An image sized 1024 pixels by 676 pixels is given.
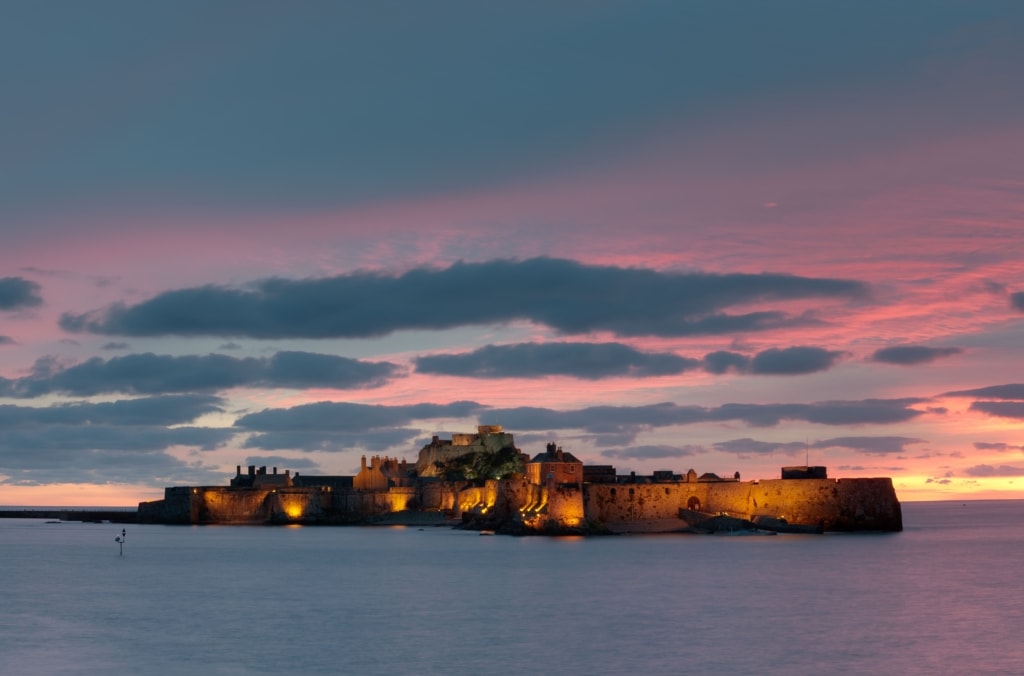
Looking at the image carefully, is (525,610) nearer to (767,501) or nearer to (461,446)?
(767,501)

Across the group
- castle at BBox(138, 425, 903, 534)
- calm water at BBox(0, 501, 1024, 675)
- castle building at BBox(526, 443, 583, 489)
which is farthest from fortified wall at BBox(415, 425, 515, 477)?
calm water at BBox(0, 501, 1024, 675)

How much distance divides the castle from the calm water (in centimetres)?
614

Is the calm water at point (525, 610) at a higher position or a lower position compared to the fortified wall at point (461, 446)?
lower

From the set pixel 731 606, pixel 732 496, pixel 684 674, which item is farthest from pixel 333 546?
pixel 684 674

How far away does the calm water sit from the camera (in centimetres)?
3409

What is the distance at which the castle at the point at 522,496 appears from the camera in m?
84.1

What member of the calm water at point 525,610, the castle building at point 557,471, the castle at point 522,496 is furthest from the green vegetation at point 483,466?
the calm water at point 525,610

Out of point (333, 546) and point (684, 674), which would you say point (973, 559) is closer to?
point (333, 546)

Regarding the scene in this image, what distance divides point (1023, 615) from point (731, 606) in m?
9.83

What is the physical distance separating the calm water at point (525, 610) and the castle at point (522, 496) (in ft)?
20.1

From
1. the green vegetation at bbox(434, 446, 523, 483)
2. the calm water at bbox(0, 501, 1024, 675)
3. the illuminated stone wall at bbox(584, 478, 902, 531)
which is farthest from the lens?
the green vegetation at bbox(434, 446, 523, 483)

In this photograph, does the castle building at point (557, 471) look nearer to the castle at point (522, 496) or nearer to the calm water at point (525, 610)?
the castle at point (522, 496)

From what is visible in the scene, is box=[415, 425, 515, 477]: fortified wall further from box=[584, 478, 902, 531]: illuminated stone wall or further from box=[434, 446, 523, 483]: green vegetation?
box=[584, 478, 902, 531]: illuminated stone wall

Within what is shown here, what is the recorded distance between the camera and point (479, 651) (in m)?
35.5
